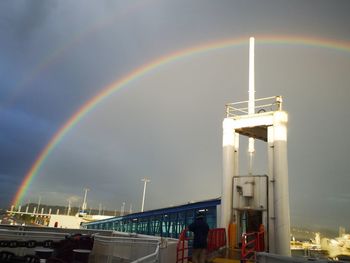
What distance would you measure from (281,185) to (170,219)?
50.3 feet

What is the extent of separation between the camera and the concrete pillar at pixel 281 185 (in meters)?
14.7

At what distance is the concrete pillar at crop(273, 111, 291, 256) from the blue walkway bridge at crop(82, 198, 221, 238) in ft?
12.6

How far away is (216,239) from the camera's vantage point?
1454 cm

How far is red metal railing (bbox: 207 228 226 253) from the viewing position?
13865 millimetres

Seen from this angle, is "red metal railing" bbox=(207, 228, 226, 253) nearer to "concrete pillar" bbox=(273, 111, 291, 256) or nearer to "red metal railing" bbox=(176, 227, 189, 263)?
"red metal railing" bbox=(176, 227, 189, 263)

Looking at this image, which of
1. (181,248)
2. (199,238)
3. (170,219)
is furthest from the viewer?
(170,219)

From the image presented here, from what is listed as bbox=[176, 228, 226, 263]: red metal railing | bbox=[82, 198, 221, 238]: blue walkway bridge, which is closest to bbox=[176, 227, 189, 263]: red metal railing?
bbox=[176, 228, 226, 263]: red metal railing

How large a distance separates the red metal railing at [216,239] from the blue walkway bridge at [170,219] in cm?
158

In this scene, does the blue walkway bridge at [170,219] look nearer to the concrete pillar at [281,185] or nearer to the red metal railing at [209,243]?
the red metal railing at [209,243]

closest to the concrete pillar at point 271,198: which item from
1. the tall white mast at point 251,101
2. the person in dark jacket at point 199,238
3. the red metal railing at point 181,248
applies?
the tall white mast at point 251,101

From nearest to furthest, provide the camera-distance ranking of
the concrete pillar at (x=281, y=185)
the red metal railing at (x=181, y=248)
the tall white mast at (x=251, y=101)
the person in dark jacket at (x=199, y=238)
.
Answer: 1. the person in dark jacket at (x=199, y=238)
2. the red metal railing at (x=181, y=248)
3. the concrete pillar at (x=281, y=185)
4. the tall white mast at (x=251, y=101)

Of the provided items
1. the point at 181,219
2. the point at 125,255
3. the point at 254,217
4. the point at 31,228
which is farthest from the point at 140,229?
the point at 125,255

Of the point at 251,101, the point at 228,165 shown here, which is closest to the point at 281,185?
the point at 228,165

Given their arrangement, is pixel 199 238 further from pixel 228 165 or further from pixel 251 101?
pixel 251 101
